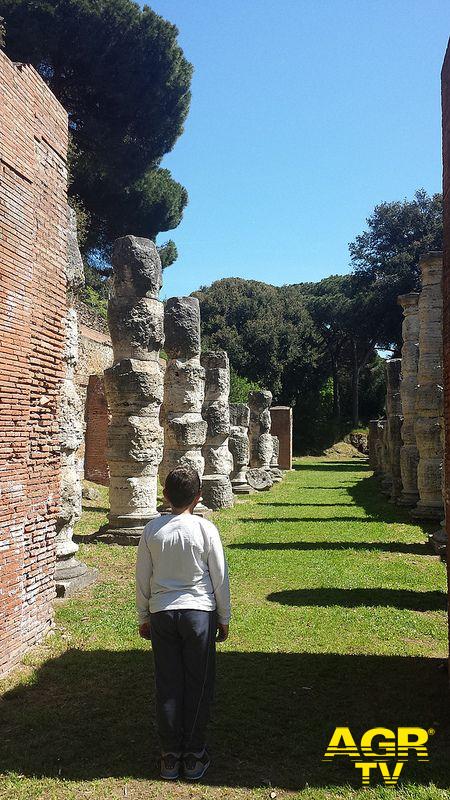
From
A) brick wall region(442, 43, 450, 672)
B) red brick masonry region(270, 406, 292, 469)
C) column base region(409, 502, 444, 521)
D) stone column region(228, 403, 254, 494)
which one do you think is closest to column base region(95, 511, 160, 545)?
column base region(409, 502, 444, 521)

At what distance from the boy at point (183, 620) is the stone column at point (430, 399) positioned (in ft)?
31.8

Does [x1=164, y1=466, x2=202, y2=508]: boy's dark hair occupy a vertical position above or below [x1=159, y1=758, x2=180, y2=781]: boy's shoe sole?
above

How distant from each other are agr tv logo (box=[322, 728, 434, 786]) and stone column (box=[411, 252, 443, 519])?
9056 millimetres

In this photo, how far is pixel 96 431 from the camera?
60.8 ft

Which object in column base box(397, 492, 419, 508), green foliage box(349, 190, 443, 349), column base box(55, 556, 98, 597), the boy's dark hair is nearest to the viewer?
the boy's dark hair

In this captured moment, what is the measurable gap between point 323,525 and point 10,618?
8993 millimetres

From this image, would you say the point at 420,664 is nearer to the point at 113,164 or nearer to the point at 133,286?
the point at 133,286

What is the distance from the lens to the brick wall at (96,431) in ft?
60.8

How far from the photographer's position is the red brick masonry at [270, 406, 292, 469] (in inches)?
1210

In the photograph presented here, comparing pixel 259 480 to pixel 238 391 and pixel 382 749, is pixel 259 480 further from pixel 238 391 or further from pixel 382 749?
pixel 382 749

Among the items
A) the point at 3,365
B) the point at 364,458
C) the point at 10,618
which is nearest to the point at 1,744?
the point at 10,618

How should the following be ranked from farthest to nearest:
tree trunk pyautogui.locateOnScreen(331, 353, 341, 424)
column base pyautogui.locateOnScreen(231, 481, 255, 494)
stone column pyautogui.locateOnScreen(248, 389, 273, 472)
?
1. tree trunk pyautogui.locateOnScreen(331, 353, 341, 424)
2. stone column pyautogui.locateOnScreen(248, 389, 273, 472)
3. column base pyautogui.locateOnScreen(231, 481, 255, 494)

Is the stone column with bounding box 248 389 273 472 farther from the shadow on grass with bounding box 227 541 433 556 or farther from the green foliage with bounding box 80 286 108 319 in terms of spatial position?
the shadow on grass with bounding box 227 541 433 556

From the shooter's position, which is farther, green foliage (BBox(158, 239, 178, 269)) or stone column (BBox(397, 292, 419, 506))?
green foliage (BBox(158, 239, 178, 269))
